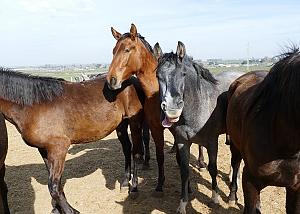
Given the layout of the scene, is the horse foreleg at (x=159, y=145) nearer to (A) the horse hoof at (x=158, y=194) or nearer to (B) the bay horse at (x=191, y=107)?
(A) the horse hoof at (x=158, y=194)

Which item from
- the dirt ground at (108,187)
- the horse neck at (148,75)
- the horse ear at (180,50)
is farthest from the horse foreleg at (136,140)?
the horse ear at (180,50)

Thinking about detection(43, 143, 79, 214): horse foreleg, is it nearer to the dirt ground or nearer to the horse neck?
the dirt ground

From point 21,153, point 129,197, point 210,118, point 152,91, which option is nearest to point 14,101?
point 152,91

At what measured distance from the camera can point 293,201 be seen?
2.73 metres

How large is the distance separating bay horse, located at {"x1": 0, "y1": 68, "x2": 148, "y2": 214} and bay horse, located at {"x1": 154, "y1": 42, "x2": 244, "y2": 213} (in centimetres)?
96

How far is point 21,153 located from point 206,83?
486cm

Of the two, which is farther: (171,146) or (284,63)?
(171,146)

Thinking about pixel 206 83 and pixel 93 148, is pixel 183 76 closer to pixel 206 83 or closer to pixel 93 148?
pixel 206 83

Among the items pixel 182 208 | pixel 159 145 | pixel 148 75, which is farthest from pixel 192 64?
pixel 182 208

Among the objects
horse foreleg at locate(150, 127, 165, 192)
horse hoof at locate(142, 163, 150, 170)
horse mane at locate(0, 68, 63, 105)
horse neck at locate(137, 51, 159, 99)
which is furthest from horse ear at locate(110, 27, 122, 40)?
horse hoof at locate(142, 163, 150, 170)

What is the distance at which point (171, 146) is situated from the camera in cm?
706

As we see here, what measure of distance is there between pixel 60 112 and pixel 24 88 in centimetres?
54

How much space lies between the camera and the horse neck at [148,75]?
4.36m

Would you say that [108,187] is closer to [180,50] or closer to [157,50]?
[157,50]
